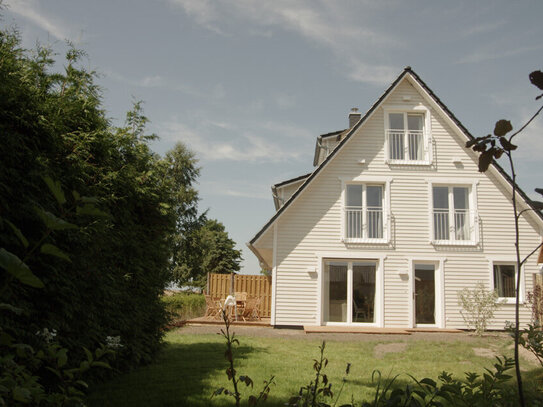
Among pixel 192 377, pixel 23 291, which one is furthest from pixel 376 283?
pixel 23 291

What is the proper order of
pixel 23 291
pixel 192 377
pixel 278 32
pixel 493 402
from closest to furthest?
1. pixel 493 402
2. pixel 23 291
3. pixel 192 377
4. pixel 278 32

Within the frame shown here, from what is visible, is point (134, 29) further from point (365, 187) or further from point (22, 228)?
point (365, 187)

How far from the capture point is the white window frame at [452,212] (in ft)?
53.6

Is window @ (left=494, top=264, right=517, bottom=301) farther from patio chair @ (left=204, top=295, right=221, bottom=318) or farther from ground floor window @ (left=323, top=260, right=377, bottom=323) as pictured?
patio chair @ (left=204, top=295, right=221, bottom=318)

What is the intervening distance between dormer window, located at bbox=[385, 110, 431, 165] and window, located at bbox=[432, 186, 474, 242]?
142cm

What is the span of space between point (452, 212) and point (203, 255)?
82.0 feet

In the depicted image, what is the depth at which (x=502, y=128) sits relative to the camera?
5.12ft

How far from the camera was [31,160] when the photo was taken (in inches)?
166

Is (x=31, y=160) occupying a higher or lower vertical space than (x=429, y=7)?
lower

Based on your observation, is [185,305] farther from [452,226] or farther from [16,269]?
[16,269]

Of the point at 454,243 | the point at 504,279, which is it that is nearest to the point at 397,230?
the point at 454,243

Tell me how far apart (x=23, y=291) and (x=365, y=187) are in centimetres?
1413

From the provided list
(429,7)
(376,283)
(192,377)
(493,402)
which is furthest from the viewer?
(376,283)

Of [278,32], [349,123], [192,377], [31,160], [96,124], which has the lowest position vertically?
[192,377]
